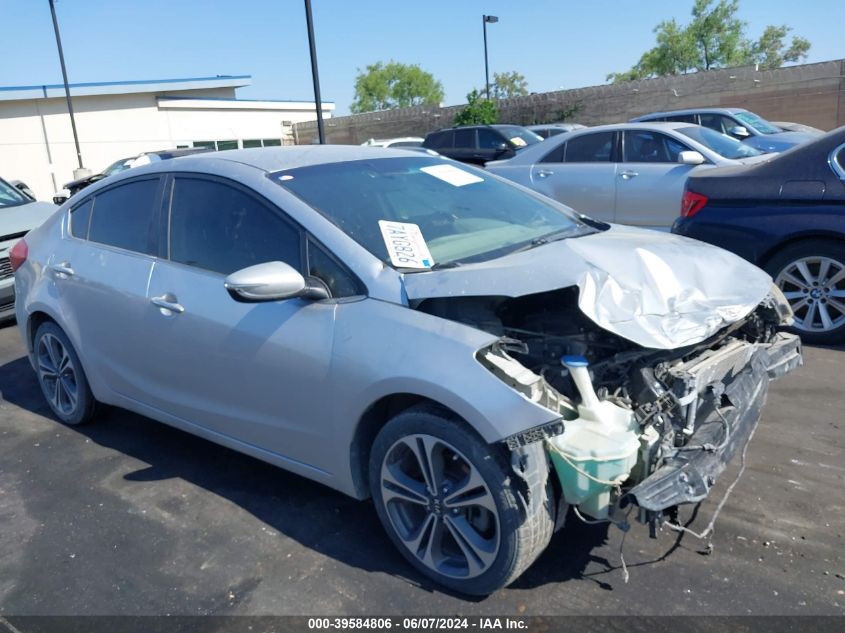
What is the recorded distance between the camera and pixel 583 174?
870 cm

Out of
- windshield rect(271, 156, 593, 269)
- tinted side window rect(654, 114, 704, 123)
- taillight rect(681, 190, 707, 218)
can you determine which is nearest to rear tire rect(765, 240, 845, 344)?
taillight rect(681, 190, 707, 218)

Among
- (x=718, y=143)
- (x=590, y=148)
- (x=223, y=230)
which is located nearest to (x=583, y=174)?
(x=590, y=148)

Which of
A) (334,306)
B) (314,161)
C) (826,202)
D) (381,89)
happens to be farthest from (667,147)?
(381,89)

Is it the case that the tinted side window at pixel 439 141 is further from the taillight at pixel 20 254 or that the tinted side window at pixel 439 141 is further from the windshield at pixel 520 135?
the taillight at pixel 20 254

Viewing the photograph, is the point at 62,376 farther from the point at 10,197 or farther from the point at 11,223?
the point at 10,197

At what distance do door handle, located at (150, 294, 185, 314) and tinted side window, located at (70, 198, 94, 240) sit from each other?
1.09 m

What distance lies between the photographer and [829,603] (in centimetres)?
263

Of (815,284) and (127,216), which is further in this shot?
(815,284)

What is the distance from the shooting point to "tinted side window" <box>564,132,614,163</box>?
8766 millimetres

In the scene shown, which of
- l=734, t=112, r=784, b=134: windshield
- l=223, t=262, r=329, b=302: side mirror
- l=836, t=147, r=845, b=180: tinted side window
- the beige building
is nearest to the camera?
l=223, t=262, r=329, b=302: side mirror

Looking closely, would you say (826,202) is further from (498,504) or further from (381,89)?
(381,89)

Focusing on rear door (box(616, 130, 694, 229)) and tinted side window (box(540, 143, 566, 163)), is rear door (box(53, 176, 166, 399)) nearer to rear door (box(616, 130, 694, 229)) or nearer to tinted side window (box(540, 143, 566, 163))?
rear door (box(616, 130, 694, 229))

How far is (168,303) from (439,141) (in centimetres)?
1452

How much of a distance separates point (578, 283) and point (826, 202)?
11.4ft
